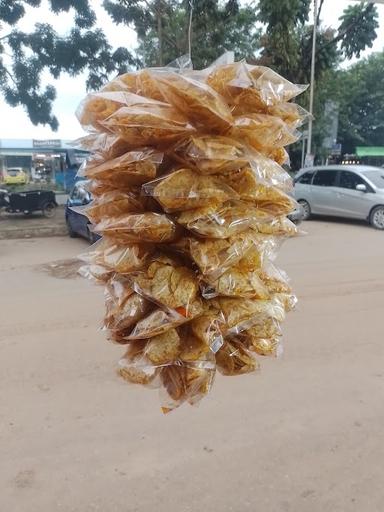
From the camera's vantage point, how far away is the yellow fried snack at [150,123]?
99 centimetres

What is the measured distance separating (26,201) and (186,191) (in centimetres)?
1404

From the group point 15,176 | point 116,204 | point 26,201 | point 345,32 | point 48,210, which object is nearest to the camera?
point 116,204

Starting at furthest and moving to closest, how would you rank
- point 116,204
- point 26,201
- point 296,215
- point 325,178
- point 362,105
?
point 362,105 < point 26,201 < point 325,178 < point 296,215 < point 116,204

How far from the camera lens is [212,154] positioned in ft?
3.26

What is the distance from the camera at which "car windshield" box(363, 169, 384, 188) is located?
11898 mm

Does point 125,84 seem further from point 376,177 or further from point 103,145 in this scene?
point 376,177

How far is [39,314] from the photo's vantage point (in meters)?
5.04

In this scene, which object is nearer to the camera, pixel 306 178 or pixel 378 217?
pixel 378 217

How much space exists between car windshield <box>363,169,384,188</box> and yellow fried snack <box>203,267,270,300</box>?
1180cm

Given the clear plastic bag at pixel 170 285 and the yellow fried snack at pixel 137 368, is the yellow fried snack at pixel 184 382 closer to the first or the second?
the yellow fried snack at pixel 137 368

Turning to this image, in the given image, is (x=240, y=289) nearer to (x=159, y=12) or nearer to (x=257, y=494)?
(x=257, y=494)

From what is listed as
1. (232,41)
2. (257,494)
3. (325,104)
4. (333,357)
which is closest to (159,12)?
(232,41)

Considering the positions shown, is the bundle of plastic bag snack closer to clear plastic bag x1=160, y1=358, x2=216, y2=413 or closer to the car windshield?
clear plastic bag x1=160, y1=358, x2=216, y2=413

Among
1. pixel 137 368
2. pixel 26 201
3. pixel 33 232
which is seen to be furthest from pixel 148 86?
pixel 26 201
